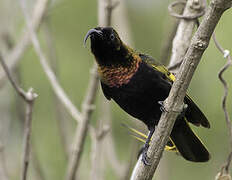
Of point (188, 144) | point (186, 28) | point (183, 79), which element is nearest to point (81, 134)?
point (188, 144)

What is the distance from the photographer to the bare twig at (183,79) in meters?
1.75

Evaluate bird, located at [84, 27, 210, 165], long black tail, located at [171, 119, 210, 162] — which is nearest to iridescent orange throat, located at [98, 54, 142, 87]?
bird, located at [84, 27, 210, 165]

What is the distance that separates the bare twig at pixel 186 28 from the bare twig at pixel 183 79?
0.95m

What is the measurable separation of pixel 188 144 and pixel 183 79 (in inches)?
49.9

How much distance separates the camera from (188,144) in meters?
3.17

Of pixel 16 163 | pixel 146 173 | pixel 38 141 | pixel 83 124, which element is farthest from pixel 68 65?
pixel 146 173

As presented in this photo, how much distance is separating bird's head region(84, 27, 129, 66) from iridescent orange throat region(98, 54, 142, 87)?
44 millimetres

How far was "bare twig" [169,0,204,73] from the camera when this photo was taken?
10.0 feet

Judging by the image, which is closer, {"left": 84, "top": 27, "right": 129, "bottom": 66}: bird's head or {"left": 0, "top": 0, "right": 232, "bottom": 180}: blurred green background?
{"left": 84, "top": 27, "right": 129, "bottom": 66}: bird's head

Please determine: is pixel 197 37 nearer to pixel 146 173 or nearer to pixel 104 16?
pixel 146 173

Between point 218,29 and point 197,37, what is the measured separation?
2190 millimetres

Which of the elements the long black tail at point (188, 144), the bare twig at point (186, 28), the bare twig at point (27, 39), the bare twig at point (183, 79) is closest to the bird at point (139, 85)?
the long black tail at point (188, 144)

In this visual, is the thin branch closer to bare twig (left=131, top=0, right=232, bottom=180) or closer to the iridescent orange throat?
the iridescent orange throat

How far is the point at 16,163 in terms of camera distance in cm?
441
